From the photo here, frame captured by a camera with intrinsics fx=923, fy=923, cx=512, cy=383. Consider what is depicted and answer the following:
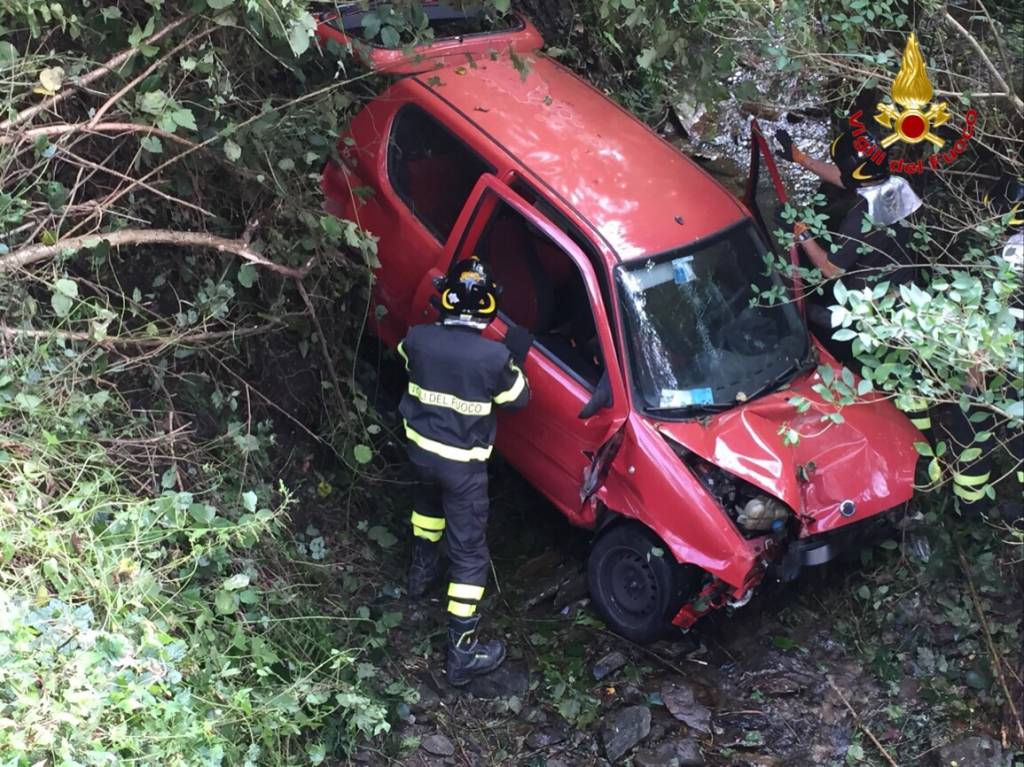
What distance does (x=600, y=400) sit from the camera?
4199 mm

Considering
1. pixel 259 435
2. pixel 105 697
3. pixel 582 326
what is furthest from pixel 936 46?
pixel 105 697

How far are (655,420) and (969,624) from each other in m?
1.97

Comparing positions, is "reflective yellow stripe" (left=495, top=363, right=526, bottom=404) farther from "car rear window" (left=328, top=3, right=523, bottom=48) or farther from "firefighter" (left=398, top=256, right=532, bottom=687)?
"car rear window" (left=328, top=3, right=523, bottom=48)

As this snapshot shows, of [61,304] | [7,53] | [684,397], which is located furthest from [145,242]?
[684,397]

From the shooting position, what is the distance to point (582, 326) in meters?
4.43

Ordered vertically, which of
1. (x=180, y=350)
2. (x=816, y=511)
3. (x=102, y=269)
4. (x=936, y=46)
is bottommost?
(x=816, y=511)

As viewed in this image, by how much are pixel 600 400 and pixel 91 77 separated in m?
2.49

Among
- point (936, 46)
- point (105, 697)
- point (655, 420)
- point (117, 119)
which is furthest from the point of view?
point (936, 46)

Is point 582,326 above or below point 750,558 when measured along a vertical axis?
above

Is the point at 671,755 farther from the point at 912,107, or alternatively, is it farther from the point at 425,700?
the point at 912,107

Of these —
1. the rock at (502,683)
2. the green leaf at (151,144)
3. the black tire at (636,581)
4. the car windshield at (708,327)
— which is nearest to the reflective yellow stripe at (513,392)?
the car windshield at (708,327)

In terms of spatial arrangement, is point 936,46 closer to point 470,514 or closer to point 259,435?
point 470,514

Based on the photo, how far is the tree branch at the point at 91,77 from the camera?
3.53 m

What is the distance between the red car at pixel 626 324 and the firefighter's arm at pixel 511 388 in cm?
24
